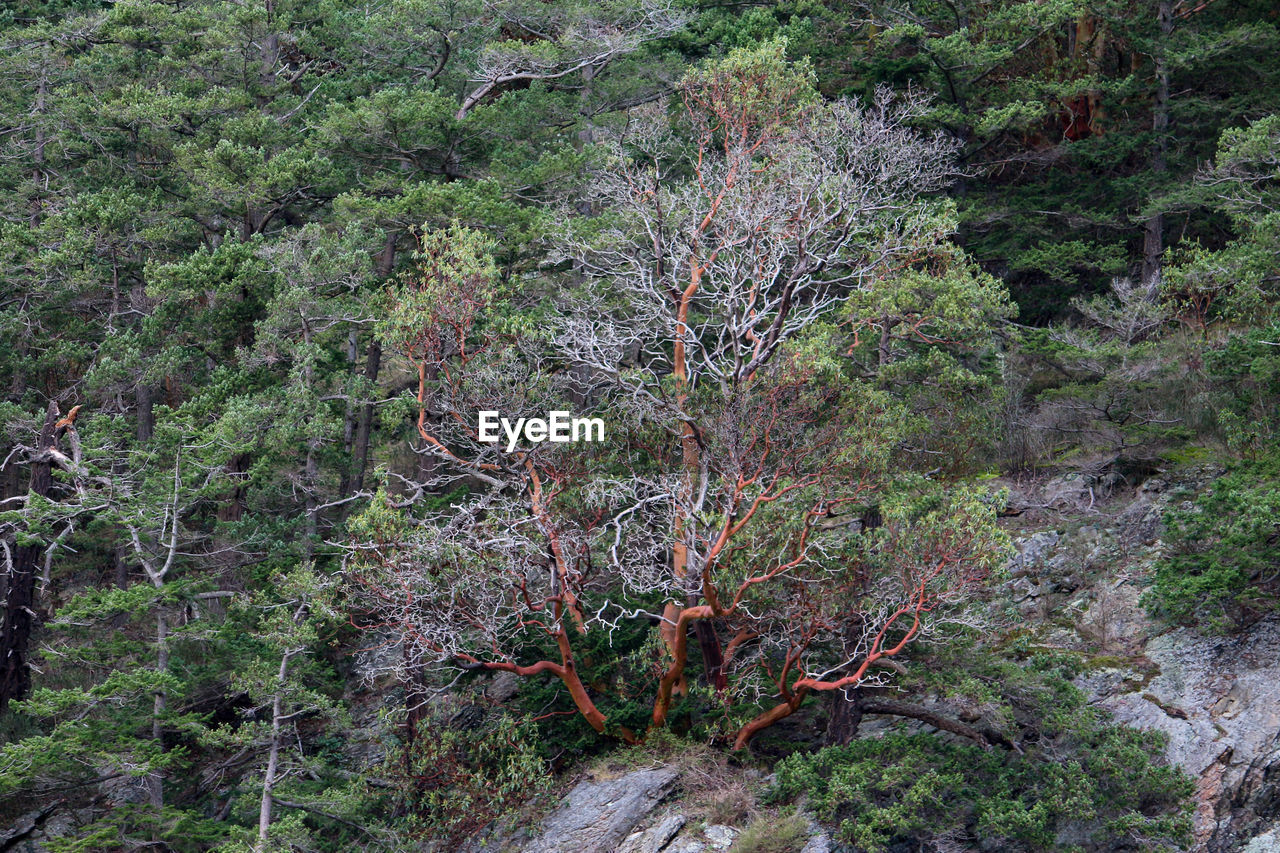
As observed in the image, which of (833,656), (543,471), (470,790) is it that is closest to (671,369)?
(543,471)

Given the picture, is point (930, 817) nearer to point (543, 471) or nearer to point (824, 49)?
point (543, 471)

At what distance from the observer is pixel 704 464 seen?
15.1 m

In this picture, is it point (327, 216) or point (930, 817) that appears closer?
point (930, 817)

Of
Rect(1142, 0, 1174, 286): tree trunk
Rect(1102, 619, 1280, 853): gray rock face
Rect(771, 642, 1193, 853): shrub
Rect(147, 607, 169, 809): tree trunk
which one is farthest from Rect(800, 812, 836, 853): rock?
Rect(1142, 0, 1174, 286): tree trunk

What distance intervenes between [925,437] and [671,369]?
5.47m

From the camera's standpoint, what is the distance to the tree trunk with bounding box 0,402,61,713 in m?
18.2

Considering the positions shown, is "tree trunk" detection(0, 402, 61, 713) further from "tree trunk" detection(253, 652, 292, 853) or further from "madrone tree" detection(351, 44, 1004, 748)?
"madrone tree" detection(351, 44, 1004, 748)

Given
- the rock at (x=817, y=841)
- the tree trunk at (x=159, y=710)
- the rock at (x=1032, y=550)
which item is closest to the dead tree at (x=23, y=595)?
the tree trunk at (x=159, y=710)

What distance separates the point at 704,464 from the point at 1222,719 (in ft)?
22.6

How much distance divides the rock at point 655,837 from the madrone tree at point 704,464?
4.93 ft

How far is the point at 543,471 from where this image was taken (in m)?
17.0

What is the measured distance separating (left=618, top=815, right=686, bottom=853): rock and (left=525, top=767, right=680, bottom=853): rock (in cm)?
15

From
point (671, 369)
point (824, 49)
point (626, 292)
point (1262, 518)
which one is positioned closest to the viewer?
point (1262, 518)

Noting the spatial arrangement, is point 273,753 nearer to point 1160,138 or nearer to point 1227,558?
point 1227,558
